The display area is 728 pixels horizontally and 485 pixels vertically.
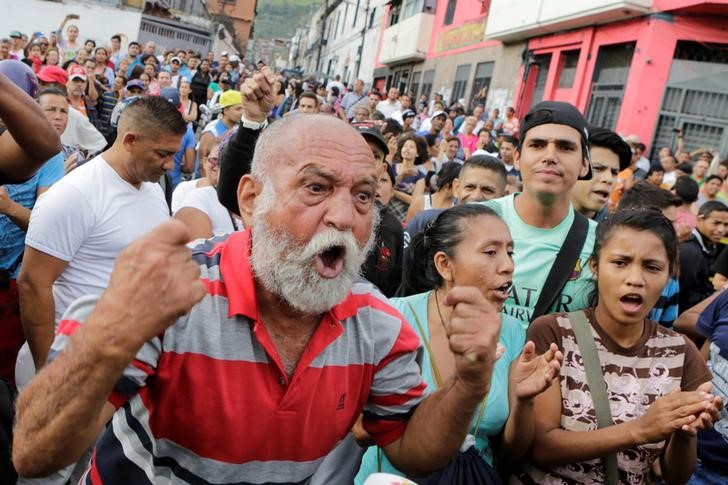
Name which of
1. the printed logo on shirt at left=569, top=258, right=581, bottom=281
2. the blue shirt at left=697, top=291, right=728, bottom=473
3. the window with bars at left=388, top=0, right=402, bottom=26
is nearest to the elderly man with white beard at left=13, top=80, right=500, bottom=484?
the printed logo on shirt at left=569, top=258, right=581, bottom=281

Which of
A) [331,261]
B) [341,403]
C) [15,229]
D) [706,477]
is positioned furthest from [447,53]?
[341,403]

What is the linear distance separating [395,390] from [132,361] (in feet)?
2.68

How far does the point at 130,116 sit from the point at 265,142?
202 centimetres

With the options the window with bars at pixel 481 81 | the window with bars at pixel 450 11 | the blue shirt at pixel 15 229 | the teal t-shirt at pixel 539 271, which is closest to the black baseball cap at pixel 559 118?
the teal t-shirt at pixel 539 271

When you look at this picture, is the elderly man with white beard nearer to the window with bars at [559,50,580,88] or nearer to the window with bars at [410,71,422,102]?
the window with bars at [559,50,580,88]

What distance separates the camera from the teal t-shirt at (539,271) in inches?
117

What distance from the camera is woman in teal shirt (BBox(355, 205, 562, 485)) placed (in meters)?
2.34

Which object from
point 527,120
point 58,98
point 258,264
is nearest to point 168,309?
point 258,264

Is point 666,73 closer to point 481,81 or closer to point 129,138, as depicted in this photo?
point 481,81

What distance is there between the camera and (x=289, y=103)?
13805 millimetres

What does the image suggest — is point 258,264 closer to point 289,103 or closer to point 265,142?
point 265,142

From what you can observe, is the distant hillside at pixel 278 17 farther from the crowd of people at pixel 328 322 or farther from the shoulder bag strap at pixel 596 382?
the shoulder bag strap at pixel 596 382

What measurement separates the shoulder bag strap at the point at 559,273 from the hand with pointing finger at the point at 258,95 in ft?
5.04

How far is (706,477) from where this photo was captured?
2.94m
